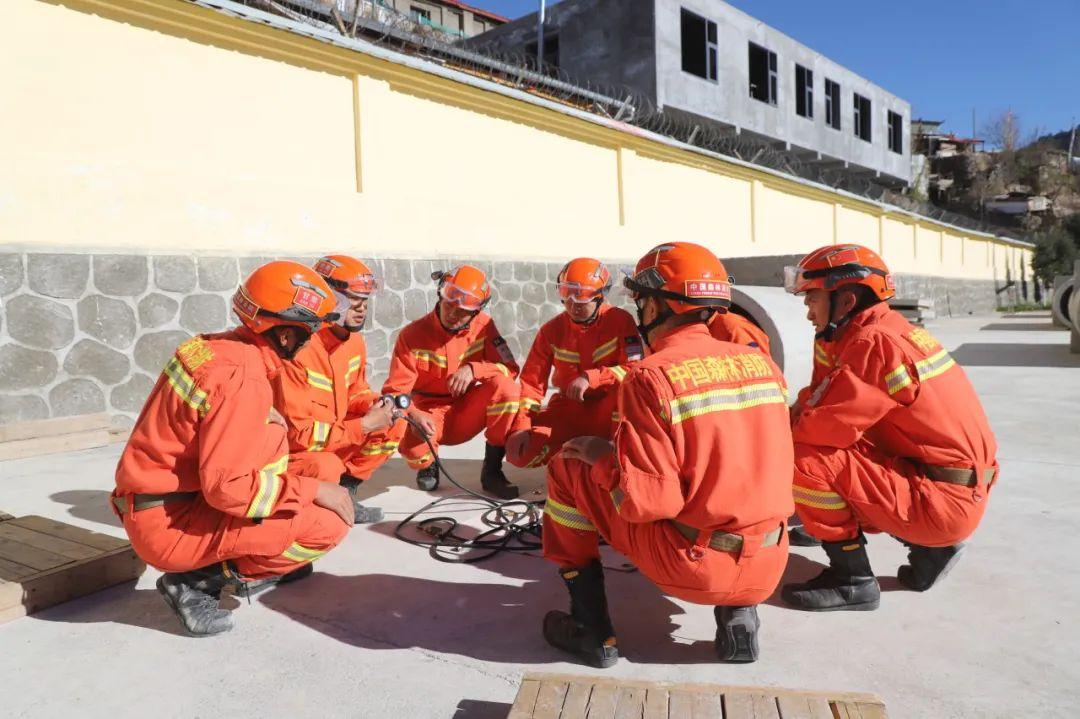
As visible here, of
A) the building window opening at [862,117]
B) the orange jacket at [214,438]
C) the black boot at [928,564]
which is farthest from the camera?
the building window opening at [862,117]

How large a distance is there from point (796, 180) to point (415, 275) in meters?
11.4

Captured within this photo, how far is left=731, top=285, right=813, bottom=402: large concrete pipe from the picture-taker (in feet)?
20.3

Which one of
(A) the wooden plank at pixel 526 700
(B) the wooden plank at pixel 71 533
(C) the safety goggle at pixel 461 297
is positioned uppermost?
(C) the safety goggle at pixel 461 297

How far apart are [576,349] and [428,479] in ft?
4.10

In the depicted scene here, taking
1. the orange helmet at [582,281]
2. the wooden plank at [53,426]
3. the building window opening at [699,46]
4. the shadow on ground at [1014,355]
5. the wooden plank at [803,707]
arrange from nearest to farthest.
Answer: the wooden plank at [803,707]
the orange helmet at [582,281]
the wooden plank at [53,426]
the shadow on ground at [1014,355]
the building window opening at [699,46]

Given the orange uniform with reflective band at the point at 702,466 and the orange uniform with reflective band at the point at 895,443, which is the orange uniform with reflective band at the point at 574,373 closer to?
the orange uniform with reflective band at the point at 895,443

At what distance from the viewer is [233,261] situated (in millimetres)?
6727

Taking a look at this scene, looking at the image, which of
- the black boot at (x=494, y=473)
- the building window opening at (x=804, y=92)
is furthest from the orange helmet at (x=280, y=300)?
the building window opening at (x=804, y=92)

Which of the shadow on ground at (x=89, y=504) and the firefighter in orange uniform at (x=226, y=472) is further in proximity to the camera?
the shadow on ground at (x=89, y=504)

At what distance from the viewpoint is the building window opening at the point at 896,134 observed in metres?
32.4

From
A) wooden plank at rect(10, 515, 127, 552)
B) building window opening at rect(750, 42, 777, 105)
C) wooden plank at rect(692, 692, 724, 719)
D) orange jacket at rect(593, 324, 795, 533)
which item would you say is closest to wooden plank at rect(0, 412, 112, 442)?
wooden plank at rect(10, 515, 127, 552)

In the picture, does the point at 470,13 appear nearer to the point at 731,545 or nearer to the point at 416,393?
the point at 416,393

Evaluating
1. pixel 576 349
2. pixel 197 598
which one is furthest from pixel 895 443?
pixel 197 598

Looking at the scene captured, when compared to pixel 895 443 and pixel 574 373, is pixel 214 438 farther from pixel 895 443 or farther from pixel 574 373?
pixel 574 373
